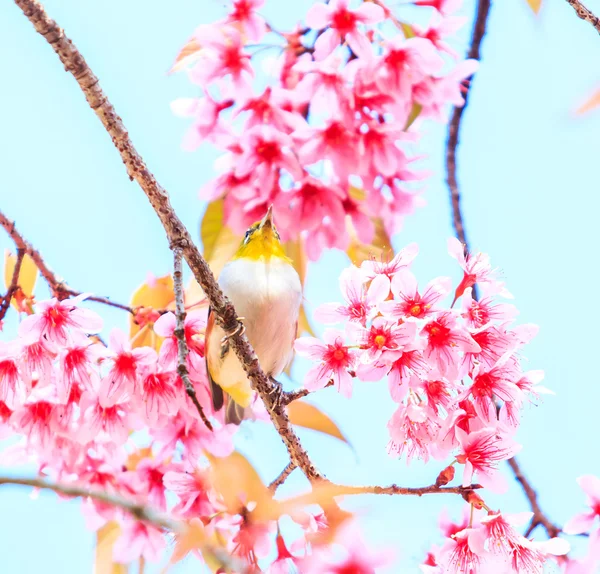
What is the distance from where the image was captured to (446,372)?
61.5 inches

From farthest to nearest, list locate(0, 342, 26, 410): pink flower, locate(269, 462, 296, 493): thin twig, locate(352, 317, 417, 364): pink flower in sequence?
1. locate(0, 342, 26, 410): pink flower
2. locate(269, 462, 296, 493): thin twig
3. locate(352, 317, 417, 364): pink flower

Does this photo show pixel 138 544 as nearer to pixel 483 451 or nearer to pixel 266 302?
pixel 266 302

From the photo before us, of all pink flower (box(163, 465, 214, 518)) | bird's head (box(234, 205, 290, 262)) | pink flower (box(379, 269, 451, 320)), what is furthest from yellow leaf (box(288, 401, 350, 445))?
pink flower (box(379, 269, 451, 320))

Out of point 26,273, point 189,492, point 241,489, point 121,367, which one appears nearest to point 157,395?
point 121,367

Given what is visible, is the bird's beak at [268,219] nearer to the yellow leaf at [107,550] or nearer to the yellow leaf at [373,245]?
the yellow leaf at [373,245]

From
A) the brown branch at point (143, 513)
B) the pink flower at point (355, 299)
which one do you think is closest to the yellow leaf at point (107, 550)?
the pink flower at point (355, 299)

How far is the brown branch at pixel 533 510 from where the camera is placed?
6.46 feet

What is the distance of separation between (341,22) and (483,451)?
1135 millimetres

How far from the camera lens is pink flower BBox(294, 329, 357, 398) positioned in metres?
1.71

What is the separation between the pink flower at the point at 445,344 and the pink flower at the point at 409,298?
0.10ft

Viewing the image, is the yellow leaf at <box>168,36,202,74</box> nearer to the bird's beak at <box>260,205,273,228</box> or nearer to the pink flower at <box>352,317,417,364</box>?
the bird's beak at <box>260,205,273,228</box>

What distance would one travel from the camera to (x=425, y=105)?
207 centimetres

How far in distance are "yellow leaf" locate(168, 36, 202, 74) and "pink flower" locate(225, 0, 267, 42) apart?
120 millimetres

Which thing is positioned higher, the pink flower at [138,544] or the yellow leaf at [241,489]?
the yellow leaf at [241,489]
